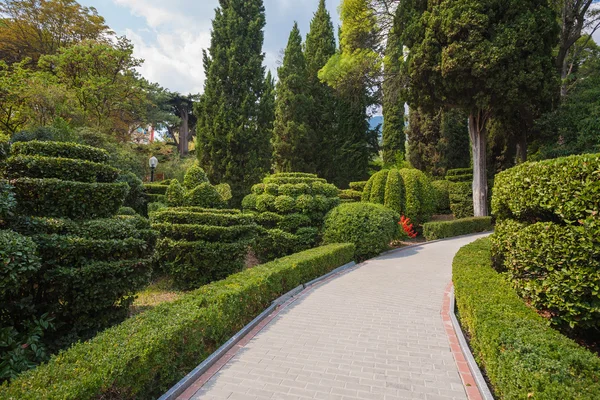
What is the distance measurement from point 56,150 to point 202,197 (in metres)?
3.68

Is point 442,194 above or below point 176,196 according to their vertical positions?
below

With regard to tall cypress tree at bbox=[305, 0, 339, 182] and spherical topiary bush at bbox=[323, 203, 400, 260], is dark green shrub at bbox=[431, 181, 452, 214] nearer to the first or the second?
tall cypress tree at bbox=[305, 0, 339, 182]

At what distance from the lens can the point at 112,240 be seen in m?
4.60

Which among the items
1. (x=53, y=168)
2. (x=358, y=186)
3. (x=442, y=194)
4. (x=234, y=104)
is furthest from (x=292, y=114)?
(x=53, y=168)

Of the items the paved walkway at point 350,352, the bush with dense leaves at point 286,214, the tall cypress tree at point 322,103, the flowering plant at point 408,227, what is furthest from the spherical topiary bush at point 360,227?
the tall cypress tree at point 322,103

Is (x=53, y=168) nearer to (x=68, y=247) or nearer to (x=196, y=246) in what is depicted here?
(x=68, y=247)

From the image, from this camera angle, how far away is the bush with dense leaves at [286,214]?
10.3 metres

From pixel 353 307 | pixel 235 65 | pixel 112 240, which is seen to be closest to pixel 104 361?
pixel 112 240

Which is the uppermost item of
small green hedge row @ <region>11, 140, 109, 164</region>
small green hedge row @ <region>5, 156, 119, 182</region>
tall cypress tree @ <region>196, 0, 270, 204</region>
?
tall cypress tree @ <region>196, 0, 270, 204</region>

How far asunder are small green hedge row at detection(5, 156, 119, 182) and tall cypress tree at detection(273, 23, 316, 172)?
770 inches

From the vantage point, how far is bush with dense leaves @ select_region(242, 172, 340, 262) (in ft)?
33.8

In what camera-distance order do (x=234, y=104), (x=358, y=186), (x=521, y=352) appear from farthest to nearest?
(x=358, y=186) < (x=234, y=104) < (x=521, y=352)

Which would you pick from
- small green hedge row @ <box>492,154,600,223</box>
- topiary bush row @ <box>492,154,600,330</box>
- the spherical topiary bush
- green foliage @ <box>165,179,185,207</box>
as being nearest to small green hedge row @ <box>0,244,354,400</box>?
green foliage @ <box>165,179,185,207</box>

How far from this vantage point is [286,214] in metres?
10.5
